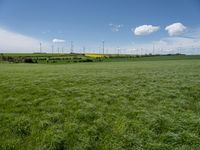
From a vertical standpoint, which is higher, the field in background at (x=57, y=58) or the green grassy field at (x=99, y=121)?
the field in background at (x=57, y=58)

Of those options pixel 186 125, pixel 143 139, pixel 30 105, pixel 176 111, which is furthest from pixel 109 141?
pixel 30 105

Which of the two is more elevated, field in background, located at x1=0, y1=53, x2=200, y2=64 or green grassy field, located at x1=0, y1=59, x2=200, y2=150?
field in background, located at x1=0, y1=53, x2=200, y2=64

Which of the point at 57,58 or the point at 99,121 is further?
the point at 57,58

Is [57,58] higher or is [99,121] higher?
[57,58]

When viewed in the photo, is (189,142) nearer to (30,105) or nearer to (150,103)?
(150,103)

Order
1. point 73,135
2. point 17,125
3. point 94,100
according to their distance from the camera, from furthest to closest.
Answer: point 94,100 → point 17,125 → point 73,135

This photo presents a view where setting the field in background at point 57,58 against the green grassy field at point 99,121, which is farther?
the field in background at point 57,58

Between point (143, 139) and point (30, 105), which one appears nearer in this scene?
point (143, 139)

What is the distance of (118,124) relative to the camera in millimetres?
6383

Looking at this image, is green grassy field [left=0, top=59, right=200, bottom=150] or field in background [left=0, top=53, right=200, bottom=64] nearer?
green grassy field [left=0, top=59, right=200, bottom=150]

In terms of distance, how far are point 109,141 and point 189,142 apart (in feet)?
7.54

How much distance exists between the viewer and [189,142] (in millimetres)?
5219

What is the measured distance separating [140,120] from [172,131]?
46.8 inches

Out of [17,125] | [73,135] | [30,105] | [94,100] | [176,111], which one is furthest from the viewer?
[94,100]
